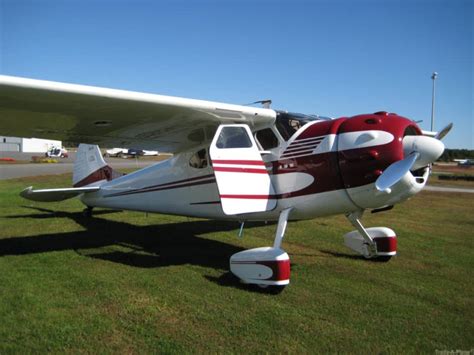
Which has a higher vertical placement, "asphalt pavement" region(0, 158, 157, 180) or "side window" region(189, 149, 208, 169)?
"side window" region(189, 149, 208, 169)

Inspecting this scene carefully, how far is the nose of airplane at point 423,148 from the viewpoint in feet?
16.2

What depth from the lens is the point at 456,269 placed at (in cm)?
619

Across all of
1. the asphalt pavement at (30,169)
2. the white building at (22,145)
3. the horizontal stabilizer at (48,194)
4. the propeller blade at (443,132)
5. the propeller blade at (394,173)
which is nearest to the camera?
the propeller blade at (394,173)

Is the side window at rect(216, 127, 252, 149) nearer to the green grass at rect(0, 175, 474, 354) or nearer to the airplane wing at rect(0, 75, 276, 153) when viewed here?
the airplane wing at rect(0, 75, 276, 153)

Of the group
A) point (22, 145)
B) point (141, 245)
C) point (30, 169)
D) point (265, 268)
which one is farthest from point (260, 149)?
point (22, 145)

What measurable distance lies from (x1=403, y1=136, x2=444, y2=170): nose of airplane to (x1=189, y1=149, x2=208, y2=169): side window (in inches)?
133

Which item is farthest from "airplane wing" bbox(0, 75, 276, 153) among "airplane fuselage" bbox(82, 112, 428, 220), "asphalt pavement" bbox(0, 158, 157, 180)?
"asphalt pavement" bbox(0, 158, 157, 180)

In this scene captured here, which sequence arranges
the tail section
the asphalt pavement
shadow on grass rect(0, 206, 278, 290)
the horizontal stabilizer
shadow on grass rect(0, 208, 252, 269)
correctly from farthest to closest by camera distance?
the asphalt pavement < the tail section < the horizontal stabilizer < shadow on grass rect(0, 208, 252, 269) < shadow on grass rect(0, 206, 278, 290)

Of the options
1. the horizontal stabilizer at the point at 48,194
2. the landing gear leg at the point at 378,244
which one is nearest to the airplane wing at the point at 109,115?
the horizontal stabilizer at the point at 48,194

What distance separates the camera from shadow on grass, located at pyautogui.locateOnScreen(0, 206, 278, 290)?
6301 mm

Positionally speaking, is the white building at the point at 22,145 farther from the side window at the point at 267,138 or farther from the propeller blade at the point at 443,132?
the propeller blade at the point at 443,132

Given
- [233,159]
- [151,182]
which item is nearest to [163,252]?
[151,182]

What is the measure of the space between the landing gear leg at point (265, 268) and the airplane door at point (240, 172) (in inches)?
24.2

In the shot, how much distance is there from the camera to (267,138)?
619 centimetres
